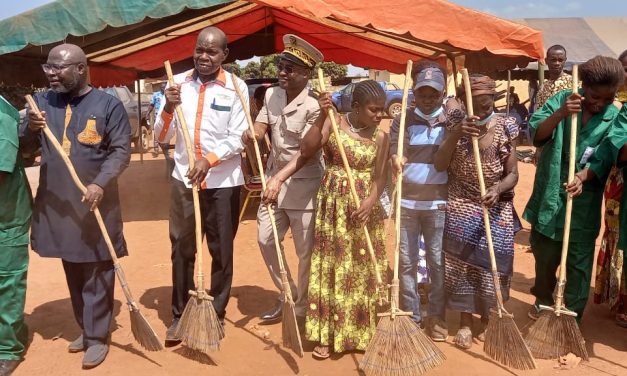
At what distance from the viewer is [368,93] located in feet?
10.9

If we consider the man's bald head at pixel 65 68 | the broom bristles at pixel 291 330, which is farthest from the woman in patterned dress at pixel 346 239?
the man's bald head at pixel 65 68

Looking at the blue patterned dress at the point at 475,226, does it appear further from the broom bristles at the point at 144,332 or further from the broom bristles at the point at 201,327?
the broom bristles at the point at 144,332

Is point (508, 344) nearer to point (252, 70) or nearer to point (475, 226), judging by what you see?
point (475, 226)

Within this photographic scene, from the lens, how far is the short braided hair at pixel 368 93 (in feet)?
10.9

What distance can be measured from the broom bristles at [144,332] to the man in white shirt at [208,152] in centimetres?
25

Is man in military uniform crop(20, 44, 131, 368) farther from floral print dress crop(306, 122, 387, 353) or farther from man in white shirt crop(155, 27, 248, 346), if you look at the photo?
floral print dress crop(306, 122, 387, 353)

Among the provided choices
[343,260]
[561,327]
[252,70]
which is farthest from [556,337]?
[252,70]

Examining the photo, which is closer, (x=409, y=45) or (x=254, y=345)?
(x=254, y=345)

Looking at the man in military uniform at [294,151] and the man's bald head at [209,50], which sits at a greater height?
the man's bald head at [209,50]

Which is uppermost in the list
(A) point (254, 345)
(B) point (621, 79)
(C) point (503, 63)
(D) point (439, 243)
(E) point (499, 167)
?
(C) point (503, 63)

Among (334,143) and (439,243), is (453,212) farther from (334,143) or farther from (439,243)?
(334,143)

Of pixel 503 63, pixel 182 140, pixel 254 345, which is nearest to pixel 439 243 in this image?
pixel 254 345

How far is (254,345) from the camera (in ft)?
12.6

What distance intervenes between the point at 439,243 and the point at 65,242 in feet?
8.22
